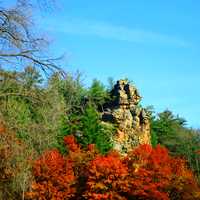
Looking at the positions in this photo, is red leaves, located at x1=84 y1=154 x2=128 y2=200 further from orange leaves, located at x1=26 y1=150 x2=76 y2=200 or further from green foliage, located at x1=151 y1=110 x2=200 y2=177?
green foliage, located at x1=151 y1=110 x2=200 y2=177

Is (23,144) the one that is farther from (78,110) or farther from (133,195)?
(133,195)

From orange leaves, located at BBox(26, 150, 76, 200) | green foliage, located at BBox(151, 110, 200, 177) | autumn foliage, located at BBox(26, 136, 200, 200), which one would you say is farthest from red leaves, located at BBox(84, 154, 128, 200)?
green foliage, located at BBox(151, 110, 200, 177)

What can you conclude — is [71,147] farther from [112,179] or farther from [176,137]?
[176,137]

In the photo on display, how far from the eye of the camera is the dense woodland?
40.3ft

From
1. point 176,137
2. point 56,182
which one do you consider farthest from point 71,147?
point 176,137

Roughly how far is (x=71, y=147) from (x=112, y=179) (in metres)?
8.40

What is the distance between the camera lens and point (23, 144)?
39.7 feet

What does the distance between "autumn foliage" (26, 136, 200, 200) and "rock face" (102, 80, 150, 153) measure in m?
17.6

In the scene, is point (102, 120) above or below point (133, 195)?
above

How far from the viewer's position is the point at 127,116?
3007 inches

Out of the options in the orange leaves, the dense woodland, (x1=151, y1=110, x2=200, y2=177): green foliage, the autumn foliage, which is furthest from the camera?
(x1=151, y1=110, x2=200, y2=177): green foliage

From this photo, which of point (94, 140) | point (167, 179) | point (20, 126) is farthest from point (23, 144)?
point (94, 140)

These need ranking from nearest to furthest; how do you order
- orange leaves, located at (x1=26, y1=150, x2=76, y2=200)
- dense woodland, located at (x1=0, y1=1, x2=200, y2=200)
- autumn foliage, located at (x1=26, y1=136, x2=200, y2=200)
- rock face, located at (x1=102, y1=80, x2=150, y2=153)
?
dense woodland, located at (x1=0, y1=1, x2=200, y2=200) < orange leaves, located at (x1=26, y1=150, x2=76, y2=200) < autumn foliage, located at (x1=26, y1=136, x2=200, y2=200) < rock face, located at (x1=102, y1=80, x2=150, y2=153)

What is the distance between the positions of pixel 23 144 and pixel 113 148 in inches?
2296
